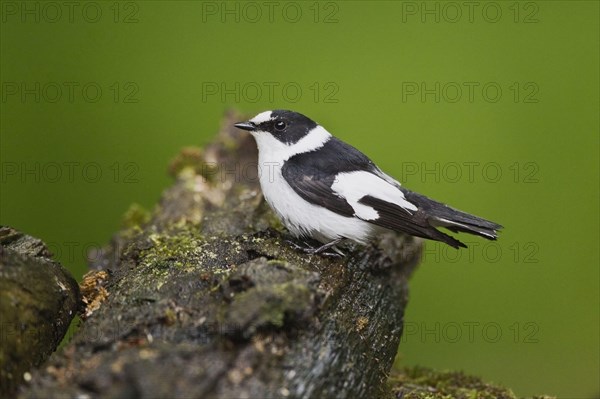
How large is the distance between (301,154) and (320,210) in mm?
340

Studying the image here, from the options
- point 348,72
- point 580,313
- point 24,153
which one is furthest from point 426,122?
point 24,153

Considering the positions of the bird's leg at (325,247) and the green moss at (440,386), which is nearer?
the green moss at (440,386)

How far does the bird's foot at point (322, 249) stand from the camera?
2855 mm

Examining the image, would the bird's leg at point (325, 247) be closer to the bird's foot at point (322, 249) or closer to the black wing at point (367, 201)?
the bird's foot at point (322, 249)

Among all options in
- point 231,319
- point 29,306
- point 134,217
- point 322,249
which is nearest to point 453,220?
point 322,249

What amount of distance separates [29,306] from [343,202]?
1.44m

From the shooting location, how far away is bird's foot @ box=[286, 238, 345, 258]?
112 inches

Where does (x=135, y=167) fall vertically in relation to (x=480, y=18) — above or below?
below

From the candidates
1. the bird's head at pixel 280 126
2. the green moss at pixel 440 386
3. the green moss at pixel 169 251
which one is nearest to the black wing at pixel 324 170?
the bird's head at pixel 280 126

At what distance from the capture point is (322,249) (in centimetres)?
288

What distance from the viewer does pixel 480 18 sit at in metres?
4.95

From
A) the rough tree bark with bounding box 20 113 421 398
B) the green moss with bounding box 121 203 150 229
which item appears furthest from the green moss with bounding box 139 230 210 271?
the green moss with bounding box 121 203 150 229

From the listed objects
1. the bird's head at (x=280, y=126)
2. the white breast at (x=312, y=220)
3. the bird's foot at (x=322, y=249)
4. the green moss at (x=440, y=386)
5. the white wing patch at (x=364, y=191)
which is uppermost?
the bird's head at (x=280, y=126)

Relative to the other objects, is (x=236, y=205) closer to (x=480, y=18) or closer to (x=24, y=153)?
(x=24, y=153)
